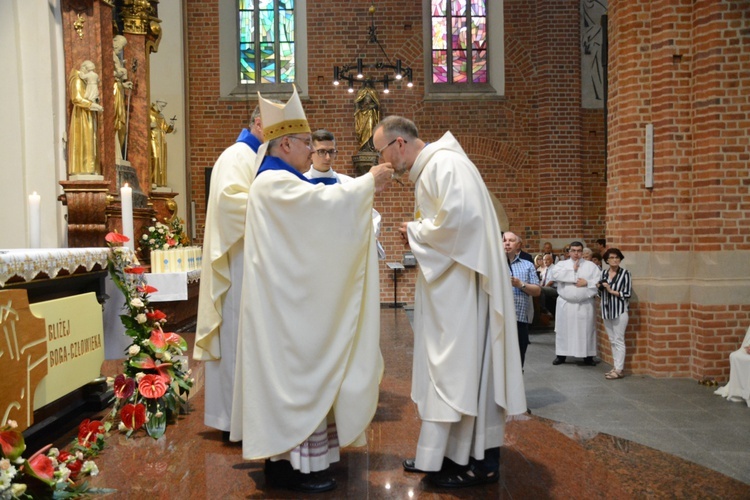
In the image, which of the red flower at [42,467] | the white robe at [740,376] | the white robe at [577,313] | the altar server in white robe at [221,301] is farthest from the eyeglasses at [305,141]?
the white robe at [577,313]

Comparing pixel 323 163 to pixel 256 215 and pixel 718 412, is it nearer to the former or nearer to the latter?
pixel 256 215

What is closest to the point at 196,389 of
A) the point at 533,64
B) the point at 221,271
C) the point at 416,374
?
the point at 221,271

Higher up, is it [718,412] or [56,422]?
[56,422]

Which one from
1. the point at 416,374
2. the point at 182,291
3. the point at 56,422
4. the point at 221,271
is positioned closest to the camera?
the point at 416,374

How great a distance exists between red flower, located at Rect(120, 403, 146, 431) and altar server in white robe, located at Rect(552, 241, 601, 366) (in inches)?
223

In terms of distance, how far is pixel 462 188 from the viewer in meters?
3.34

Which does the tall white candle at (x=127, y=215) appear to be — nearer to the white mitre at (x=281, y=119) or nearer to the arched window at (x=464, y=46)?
the white mitre at (x=281, y=119)

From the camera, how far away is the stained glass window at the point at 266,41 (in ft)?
47.7

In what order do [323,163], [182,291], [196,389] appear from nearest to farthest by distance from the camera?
[323,163] → [196,389] → [182,291]

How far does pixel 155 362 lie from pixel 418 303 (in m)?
2.09

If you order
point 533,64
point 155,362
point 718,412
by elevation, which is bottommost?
point 718,412

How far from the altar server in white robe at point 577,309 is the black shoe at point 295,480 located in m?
5.81

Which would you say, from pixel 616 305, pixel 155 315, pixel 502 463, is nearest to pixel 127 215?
pixel 155 315

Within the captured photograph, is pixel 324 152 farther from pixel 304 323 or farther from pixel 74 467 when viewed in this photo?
pixel 74 467
